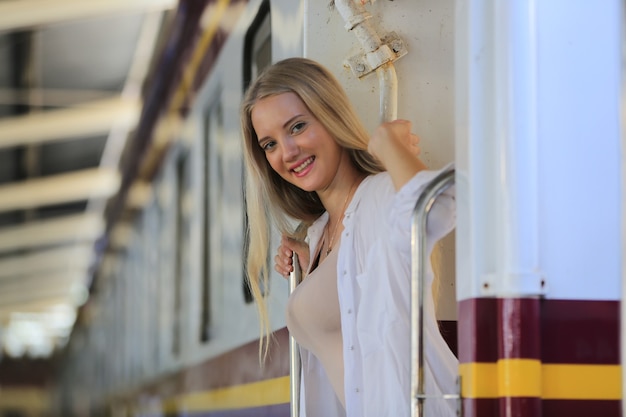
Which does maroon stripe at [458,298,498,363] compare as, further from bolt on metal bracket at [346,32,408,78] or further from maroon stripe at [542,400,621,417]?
bolt on metal bracket at [346,32,408,78]

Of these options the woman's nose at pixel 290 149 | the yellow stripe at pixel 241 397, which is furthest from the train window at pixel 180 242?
the woman's nose at pixel 290 149

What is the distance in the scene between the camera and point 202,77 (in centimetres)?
673

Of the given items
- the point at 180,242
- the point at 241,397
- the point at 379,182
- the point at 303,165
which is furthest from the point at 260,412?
the point at 180,242

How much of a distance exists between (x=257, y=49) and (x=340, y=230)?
6.53 ft

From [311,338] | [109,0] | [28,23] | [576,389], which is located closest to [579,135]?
[576,389]

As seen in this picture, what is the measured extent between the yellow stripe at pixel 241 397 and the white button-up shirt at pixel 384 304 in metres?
1.16

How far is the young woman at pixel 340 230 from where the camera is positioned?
2.74 m

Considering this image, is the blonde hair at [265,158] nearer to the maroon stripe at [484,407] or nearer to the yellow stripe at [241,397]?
the yellow stripe at [241,397]

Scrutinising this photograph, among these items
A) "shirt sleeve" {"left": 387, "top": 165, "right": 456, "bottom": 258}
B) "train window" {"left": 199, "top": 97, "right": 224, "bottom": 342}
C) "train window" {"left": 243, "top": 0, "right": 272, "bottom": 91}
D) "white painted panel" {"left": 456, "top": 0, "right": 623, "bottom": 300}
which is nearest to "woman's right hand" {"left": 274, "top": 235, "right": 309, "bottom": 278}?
"shirt sleeve" {"left": 387, "top": 165, "right": 456, "bottom": 258}

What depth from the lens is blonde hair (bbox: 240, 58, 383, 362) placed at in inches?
125

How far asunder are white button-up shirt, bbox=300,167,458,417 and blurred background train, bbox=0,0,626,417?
18cm

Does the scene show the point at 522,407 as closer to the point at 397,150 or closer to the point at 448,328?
the point at 397,150

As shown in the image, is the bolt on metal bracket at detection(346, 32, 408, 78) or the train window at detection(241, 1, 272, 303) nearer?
the bolt on metal bracket at detection(346, 32, 408, 78)

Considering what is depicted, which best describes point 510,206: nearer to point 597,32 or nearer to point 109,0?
point 597,32
